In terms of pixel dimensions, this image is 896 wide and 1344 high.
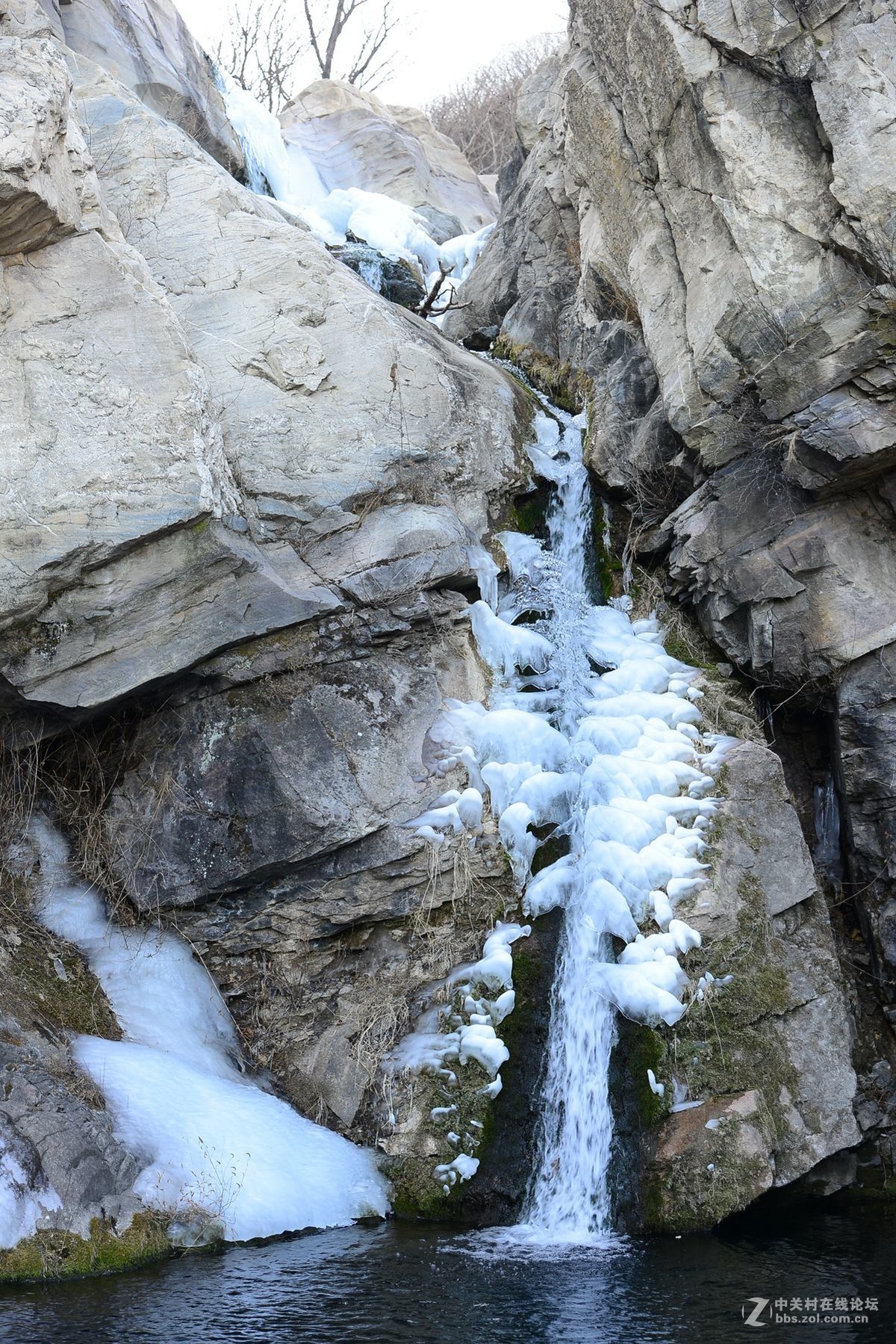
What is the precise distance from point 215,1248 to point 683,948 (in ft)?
9.92

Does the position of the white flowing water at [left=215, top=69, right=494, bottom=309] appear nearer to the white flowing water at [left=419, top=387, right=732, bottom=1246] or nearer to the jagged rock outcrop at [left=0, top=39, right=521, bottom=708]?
the jagged rock outcrop at [left=0, top=39, right=521, bottom=708]

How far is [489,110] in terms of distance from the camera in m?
25.1

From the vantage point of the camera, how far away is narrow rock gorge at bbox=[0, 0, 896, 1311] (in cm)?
589

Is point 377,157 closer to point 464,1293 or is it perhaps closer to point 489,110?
point 489,110

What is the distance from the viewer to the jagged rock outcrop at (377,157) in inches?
690

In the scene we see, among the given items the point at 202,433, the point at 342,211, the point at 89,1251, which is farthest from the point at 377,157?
the point at 89,1251

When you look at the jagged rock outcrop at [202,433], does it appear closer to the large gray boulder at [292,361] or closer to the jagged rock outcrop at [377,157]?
the large gray boulder at [292,361]

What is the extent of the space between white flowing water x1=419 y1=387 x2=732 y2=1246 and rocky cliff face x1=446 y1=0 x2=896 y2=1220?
0.78 metres

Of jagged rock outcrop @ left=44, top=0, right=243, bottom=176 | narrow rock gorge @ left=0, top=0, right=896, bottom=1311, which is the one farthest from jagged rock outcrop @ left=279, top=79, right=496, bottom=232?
narrow rock gorge @ left=0, top=0, right=896, bottom=1311

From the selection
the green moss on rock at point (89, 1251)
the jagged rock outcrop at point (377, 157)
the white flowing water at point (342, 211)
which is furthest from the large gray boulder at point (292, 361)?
the jagged rock outcrop at point (377, 157)

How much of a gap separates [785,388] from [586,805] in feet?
A: 10.7

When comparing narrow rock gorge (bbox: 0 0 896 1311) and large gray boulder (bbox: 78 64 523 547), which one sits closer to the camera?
narrow rock gorge (bbox: 0 0 896 1311)

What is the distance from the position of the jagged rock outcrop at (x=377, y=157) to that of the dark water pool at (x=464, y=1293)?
49.0ft

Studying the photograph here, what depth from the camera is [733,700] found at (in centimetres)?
762
